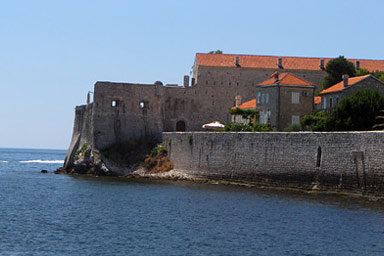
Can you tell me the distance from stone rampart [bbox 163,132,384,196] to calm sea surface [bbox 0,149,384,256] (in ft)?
4.44

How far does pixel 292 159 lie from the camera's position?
1442 inches

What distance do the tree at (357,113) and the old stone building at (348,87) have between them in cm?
427

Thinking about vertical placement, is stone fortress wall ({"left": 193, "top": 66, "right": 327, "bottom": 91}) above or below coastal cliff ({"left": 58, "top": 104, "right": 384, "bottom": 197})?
above

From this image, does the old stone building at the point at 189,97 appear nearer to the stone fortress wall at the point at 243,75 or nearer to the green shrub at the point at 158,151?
the stone fortress wall at the point at 243,75

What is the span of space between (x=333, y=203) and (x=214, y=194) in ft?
26.1

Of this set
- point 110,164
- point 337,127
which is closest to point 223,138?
point 337,127

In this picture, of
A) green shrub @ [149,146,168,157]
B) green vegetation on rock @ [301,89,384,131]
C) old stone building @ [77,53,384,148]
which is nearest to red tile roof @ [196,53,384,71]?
old stone building @ [77,53,384,148]

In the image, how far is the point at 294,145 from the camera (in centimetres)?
3669

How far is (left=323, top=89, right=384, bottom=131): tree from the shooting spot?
134 feet

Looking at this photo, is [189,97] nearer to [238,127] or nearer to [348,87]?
[238,127]

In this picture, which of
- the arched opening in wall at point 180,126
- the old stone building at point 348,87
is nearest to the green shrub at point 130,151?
the arched opening in wall at point 180,126

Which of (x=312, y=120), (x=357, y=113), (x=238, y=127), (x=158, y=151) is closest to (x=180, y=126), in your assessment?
(x=158, y=151)

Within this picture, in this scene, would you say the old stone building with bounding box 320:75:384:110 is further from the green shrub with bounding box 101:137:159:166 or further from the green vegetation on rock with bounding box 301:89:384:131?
the green shrub with bounding box 101:137:159:166

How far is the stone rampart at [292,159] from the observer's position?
1241 inches
